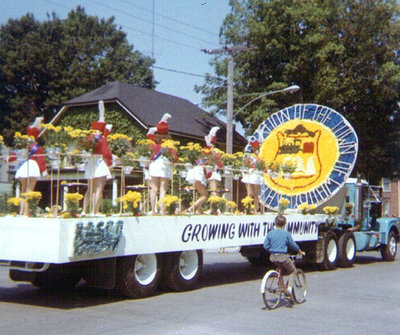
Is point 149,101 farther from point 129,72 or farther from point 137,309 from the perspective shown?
point 137,309

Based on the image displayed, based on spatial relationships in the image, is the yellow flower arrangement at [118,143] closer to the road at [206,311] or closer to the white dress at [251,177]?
the road at [206,311]

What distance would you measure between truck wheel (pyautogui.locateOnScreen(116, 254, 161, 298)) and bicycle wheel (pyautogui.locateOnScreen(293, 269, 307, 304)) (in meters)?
2.52

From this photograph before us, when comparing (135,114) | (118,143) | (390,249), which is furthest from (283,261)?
(135,114)

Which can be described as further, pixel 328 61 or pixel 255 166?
pixel 328 61

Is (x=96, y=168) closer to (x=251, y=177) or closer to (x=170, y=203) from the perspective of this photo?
(x=170, y=203)

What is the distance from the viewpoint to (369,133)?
30.5 meters

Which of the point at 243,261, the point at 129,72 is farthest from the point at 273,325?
the point at 129,72

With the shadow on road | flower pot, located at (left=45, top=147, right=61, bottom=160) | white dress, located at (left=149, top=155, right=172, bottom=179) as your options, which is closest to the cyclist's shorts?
the shadow on road

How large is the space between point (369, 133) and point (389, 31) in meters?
5.45

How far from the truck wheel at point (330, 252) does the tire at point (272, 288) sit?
6.26 m

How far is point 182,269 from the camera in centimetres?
1166

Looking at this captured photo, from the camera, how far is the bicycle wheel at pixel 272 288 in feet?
31.3

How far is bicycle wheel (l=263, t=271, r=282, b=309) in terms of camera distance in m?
9.55

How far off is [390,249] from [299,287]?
982 centimetres
